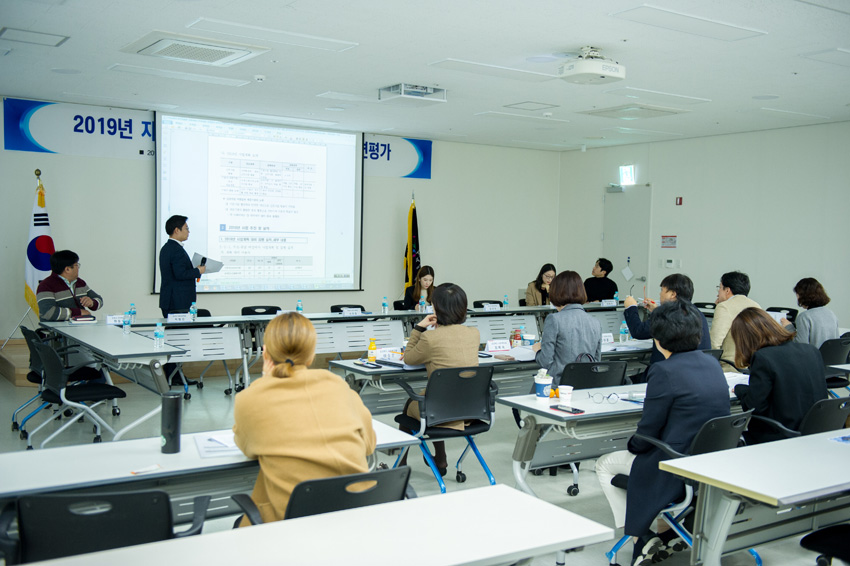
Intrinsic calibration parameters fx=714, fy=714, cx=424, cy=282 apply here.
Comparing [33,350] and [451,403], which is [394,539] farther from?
[33,350]

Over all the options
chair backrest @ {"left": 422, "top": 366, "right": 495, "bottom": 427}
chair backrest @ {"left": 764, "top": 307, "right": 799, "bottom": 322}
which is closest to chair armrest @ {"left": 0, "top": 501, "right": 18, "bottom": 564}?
chair backrest @ {"left": 422, "top": 366, "right": 495, "bottom": 427}

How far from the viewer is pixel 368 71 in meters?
6.21

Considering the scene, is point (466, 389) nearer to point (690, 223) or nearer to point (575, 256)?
point (690, 223)

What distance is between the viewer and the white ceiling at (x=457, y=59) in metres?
4.49

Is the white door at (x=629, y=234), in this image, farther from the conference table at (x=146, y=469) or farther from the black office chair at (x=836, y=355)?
the conference table at (x=146, y=469)

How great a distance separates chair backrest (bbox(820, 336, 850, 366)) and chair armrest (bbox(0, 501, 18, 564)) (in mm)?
5549

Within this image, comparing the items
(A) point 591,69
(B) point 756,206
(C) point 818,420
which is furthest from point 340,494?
(B) point 756,206

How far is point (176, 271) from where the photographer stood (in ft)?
22.9

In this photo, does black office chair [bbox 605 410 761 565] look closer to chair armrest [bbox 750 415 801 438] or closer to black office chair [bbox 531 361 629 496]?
chair armrest [bbox 750 415 801 438]

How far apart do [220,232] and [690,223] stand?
6.22m

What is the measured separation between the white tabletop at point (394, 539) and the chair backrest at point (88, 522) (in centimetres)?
12

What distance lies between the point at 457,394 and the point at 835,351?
3.46 m

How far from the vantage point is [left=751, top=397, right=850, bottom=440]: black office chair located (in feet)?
11.1

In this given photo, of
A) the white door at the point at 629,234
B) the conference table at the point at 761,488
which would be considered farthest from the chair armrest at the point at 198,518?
the white door at the point at 629,234
